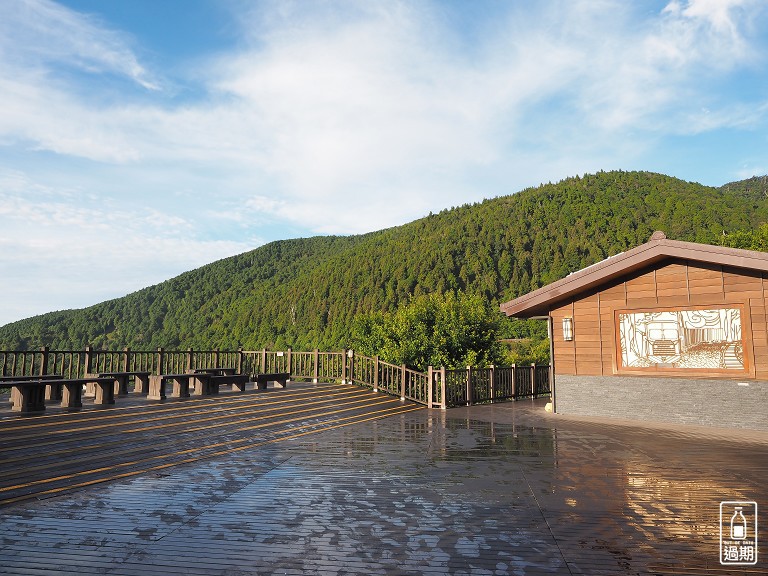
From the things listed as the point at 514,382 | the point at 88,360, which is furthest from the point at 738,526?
the point at 88,360

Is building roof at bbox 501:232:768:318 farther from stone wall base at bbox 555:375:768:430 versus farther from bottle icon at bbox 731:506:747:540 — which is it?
bottle icon at bbox 731:506:747:540

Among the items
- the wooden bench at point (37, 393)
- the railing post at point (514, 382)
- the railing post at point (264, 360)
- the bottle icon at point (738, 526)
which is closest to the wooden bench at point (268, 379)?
the railing post at point (264, 360)

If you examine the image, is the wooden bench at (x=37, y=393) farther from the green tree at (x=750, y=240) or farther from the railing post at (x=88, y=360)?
the green tree at (x=750, y=240)

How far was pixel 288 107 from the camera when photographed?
659 inches

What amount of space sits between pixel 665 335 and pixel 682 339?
12.2 inches

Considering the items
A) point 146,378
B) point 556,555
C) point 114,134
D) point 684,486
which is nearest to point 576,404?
point 684,486

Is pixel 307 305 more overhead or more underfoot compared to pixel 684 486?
more overhead

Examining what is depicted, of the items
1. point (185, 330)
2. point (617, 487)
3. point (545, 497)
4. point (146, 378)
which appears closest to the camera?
point (545, 497)

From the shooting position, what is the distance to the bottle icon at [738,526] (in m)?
3.82

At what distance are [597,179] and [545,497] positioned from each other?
341ft

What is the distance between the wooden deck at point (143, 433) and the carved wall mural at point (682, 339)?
5468 mm

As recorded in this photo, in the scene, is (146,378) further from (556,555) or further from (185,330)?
(185,330)

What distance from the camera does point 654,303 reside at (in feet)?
33.9

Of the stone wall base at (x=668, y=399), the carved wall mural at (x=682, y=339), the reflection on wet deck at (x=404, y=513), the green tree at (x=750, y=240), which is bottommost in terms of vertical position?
the reflection on wet deck at (x=404, y=513)
